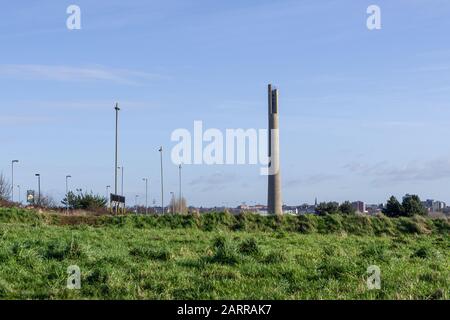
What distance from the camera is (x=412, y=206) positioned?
53.1m

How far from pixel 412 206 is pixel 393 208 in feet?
6.94

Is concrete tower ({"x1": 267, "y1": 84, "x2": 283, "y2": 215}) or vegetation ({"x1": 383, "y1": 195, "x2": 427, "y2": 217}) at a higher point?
concrete tower ({"x1": 267, "y1": 84, "x2": 283, "y2": 215})

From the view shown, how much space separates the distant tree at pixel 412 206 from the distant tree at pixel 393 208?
55cm

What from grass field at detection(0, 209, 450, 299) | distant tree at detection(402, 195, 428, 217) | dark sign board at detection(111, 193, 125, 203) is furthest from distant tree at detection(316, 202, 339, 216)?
grass field at detection(0, 209, 450, 299)

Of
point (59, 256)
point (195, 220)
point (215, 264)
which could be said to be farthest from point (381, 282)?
point (195, 220)

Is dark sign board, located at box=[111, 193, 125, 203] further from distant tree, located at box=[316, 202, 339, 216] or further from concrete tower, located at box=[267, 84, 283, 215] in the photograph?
distant tree, located at box=[316, 202, 339, 216]

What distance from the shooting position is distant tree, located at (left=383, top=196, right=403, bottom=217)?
5429 centimetres

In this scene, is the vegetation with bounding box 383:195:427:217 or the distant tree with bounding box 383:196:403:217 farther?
the distant tree with bounding box 383:196:403:217

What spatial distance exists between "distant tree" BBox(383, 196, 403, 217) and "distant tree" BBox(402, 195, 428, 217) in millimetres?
554

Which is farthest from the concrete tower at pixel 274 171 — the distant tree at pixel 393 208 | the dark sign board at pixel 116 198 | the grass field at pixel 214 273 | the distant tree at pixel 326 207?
the grass field at pixel 214 273

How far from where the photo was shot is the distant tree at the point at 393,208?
54291mm

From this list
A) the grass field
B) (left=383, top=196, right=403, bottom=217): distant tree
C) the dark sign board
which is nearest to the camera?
the grass field

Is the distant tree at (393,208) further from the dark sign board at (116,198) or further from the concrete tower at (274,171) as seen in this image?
the dark sign board at (116,198)
